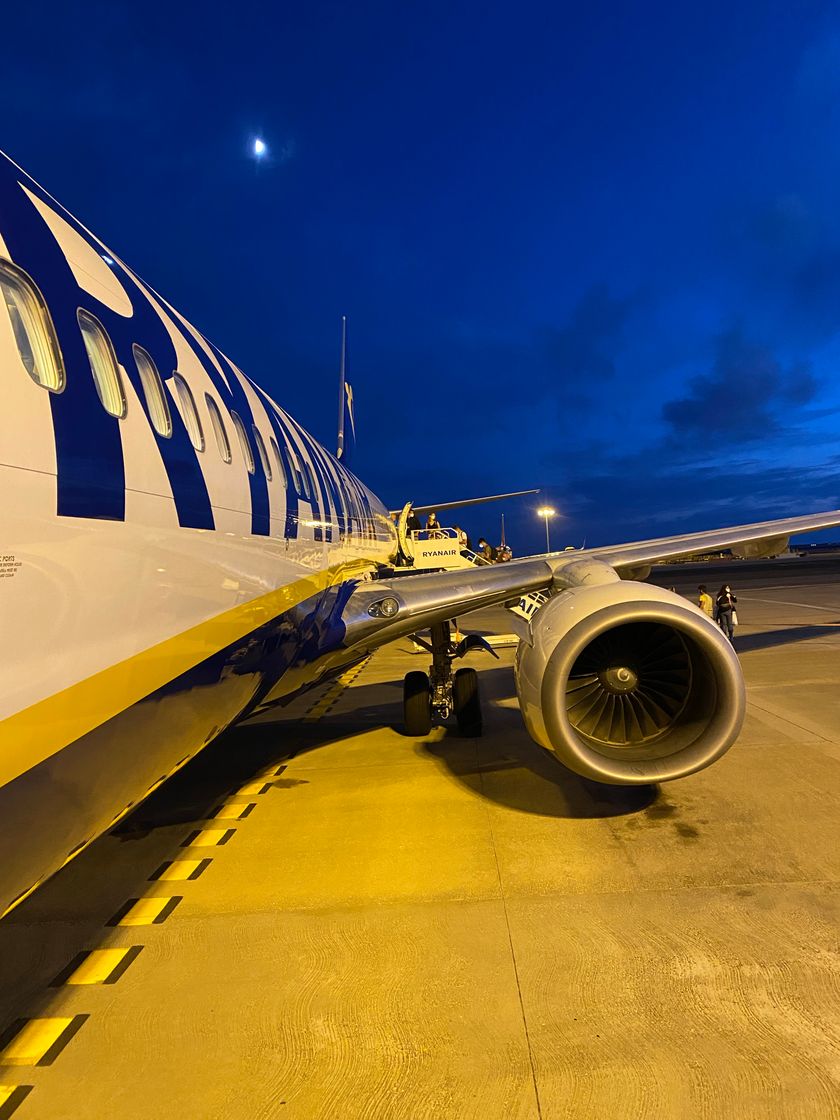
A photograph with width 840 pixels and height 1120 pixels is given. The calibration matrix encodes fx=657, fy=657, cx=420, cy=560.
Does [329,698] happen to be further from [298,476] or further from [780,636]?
[780,636]

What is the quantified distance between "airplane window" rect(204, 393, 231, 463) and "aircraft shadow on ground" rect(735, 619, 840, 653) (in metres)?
11.6

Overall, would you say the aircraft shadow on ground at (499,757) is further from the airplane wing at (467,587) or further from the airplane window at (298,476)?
A: the airplane window at (298,476)

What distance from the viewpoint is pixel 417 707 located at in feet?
25.0

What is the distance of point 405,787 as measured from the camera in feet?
19.1

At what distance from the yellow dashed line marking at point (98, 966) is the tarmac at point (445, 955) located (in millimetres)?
19

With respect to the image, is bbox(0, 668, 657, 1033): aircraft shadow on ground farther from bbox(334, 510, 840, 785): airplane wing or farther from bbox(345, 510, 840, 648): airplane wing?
bbox(345, 510, 840, 648): airplane wing

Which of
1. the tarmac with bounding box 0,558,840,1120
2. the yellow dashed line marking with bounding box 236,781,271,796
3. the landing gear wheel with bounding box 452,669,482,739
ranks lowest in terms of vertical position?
the tarmac with bounding box 0,558,840,1120

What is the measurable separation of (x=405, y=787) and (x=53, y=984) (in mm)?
3082

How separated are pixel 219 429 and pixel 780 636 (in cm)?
1382

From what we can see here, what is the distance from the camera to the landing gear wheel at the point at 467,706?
7441mm

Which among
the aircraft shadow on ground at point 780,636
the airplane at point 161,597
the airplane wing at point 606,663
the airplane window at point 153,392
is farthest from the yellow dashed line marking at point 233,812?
the aircraft shadow on ground at point 780,636

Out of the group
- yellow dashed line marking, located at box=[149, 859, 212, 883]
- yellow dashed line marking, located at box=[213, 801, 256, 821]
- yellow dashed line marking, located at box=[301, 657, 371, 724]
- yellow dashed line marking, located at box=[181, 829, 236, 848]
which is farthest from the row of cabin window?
yellow dashed line marking, located at box=[301, 657, 371, 724]

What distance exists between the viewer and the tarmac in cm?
246

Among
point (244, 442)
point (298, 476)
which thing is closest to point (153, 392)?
point (244, 442)
